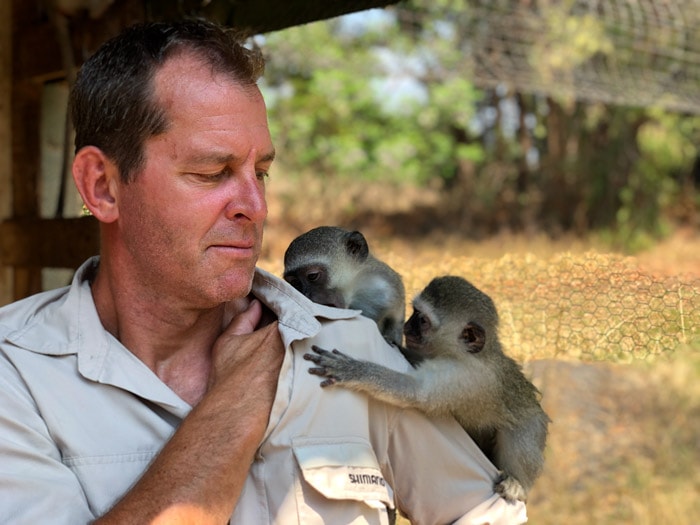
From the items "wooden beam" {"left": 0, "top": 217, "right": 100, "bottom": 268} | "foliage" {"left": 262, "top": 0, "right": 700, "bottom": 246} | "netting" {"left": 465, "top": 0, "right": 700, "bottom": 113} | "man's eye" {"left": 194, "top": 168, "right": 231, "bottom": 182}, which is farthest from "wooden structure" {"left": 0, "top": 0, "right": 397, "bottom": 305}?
"foliage" {"left": 262, "top": 0, "right": 700, "bottom": 246}

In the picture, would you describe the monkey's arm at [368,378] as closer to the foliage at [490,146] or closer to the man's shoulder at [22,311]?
the man's shoulder at [22,311]

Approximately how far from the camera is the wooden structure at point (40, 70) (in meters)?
2.92

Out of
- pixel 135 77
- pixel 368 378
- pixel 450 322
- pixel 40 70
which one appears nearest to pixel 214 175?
pixel 135 77

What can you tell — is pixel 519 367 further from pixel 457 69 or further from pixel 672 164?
pixel 672 164

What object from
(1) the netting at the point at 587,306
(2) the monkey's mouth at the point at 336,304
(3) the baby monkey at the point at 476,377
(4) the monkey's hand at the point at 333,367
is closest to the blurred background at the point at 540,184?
(1) the netting at the point at 587,306

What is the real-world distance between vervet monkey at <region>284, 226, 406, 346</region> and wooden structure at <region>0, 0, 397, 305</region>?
66 centimetres

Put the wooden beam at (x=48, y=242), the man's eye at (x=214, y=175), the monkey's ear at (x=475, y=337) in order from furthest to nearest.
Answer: the wooden beam at (x=48, y=242)
the monkey's ear at (x=475, y=337)
the man's eye at (x=214, y=175)

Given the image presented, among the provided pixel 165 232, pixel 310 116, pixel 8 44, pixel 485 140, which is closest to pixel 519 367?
pixel 165 232

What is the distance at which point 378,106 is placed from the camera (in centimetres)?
1338

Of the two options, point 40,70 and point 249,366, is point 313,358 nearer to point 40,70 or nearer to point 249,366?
point 249,366

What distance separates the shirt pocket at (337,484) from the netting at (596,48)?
20.4 ft

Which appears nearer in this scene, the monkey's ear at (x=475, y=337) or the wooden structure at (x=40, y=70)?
Result: the monkey's ear at (x=475, y=337)

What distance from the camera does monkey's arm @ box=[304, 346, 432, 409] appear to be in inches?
77.1

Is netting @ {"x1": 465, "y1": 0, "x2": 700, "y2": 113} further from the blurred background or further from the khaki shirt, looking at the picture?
the khaki shirt
